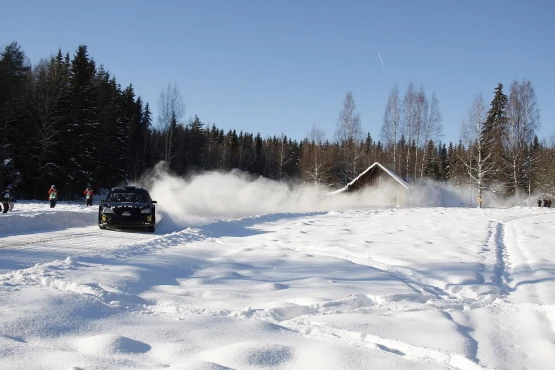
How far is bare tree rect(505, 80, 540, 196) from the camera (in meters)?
49.0

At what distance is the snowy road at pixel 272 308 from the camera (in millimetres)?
4109

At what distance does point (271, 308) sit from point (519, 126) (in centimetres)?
5321

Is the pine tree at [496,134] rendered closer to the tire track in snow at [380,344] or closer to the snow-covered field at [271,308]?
the snow-covered field at [271,308]

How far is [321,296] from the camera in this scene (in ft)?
21.2

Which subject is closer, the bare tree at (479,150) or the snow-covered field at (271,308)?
the snow-covered field at (271,308)

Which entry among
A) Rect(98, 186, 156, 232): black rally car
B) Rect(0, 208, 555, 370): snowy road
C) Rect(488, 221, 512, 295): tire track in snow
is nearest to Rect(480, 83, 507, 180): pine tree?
Rect(488, 221, 512, 295): tire track in snow

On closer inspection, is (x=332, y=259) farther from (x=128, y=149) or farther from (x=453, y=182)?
(x=453, y=182)

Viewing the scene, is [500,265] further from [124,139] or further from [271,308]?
[124,139]

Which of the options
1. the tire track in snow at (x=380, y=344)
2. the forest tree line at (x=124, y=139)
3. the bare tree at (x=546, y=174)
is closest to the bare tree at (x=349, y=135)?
the forest tree line at (x=124, y=139)

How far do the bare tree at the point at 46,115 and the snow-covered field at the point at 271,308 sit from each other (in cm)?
2990

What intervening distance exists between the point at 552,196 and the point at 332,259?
5064 cm

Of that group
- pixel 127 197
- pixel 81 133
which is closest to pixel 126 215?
pixel 127 197

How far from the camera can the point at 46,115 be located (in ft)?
126

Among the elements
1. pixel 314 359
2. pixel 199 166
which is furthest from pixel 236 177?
pixel 199 166
